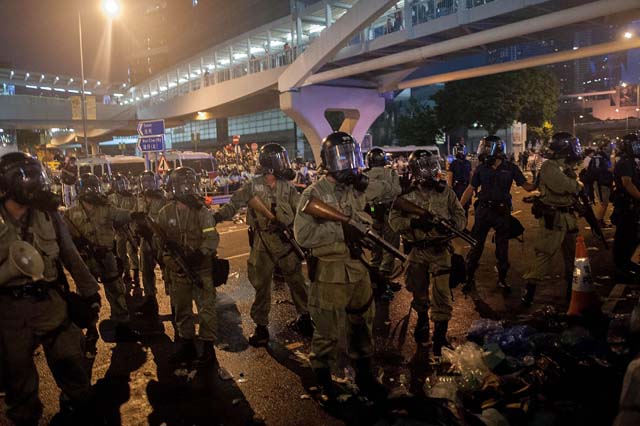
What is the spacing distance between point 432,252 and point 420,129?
36.5 metres

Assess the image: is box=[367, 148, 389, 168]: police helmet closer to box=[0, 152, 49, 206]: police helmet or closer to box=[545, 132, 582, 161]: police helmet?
box=[545, 132, 582, 161]: police helmet

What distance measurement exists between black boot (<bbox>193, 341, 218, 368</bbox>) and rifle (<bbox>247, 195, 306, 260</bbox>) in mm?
1272

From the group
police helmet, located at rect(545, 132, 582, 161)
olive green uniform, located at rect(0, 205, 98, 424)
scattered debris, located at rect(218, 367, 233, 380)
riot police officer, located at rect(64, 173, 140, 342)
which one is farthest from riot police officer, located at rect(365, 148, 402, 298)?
olive green uniform, located at rect(0, 205, 98, 424)

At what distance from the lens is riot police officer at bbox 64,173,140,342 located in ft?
17.9

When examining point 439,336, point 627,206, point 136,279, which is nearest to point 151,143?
point 136,279

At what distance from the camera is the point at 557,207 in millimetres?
5520

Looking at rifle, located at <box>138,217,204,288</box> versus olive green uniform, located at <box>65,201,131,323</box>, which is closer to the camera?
rifle, located at <box>138,217,204,288</box>

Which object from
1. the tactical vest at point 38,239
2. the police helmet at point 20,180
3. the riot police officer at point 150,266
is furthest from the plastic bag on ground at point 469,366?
the riot police officer at point 150,266

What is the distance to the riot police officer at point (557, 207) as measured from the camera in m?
5.49

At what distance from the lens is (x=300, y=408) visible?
3668 mm

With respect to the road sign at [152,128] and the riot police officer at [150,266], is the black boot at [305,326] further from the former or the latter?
the road sign at [152,128]

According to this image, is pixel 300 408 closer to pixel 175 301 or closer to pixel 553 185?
pixel 175 301

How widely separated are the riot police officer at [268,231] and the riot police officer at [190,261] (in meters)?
0.41

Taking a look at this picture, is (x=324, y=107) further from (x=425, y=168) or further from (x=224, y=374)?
(x=224, y=374)
